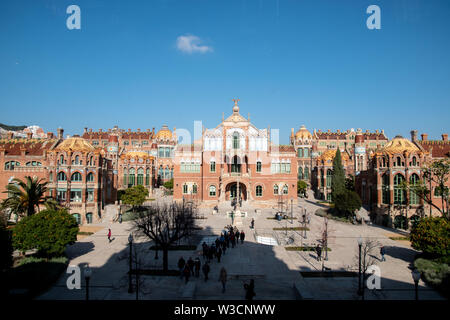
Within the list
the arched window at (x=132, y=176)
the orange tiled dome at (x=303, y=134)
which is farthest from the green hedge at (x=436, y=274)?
the orange tiled dome at (x=303, y=134)

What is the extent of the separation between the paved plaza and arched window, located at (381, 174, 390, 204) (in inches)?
231

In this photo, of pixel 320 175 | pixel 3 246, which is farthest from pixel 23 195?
pixel 320 175

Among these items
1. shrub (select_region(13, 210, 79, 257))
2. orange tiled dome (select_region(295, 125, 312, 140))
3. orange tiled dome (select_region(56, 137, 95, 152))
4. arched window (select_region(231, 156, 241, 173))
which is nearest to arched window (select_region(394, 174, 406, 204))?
arched window (select_region(231, 156, 241, 173))

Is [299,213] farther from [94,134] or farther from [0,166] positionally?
[94,134]

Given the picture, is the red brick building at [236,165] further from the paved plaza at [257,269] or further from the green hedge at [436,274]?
the green hedge at [436,274]

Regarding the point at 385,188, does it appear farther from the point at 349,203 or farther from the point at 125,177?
the point at 125,177

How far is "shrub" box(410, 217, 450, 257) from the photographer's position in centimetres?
2292

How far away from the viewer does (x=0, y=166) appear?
5066 cm

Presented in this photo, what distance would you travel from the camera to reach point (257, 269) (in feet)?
75.8

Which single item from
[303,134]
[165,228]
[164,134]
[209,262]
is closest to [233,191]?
[165,228]

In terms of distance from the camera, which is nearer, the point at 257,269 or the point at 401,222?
the point at 257,269

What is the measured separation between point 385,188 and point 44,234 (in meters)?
41.2

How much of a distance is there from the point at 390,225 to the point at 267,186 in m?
24.1

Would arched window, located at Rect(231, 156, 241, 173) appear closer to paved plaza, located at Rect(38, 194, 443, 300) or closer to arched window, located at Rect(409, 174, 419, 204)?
paved plaza, located at Rect(38, 194, 443, 300)
